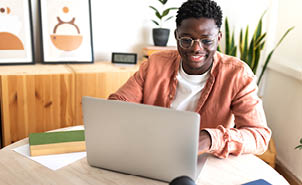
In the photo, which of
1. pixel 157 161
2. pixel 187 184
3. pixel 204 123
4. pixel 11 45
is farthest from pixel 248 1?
pixel 187 184

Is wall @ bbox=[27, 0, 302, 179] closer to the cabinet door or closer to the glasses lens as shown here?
the cabinet door

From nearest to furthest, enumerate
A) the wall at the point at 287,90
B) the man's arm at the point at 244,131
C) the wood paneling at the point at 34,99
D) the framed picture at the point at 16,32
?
the man's arm at the point at 244,131
the wood paneling at the point at 34,99
the framed picture at the point at 16,32
the wall at the point at 287,90

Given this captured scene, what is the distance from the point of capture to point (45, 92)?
2256 mm

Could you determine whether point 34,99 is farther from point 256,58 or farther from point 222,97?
point 256,58

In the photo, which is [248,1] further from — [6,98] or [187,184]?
[187,184]

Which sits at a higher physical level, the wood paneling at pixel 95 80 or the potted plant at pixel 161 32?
the potted plant at pixel 161 32

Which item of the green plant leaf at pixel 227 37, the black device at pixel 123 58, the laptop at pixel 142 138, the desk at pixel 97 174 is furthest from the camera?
the green plant leaf at pixel 227 37

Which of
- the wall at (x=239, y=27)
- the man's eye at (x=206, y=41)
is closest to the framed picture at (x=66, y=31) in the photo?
the wall at (x=239, y=27)

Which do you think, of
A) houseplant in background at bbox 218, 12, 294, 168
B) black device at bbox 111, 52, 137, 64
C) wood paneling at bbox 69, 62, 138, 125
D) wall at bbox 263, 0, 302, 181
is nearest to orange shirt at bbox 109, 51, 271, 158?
wood paneling at bbox 69, 62, 138, 125

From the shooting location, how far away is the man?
4.45ft

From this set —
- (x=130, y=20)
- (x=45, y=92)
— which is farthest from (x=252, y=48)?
(x=45, y=92)

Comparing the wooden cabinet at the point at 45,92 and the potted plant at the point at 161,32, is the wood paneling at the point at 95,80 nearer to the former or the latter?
the wooden cabinet at the point at 45,92

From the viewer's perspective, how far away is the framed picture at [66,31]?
2436 millimetres

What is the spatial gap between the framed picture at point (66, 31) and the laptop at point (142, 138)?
1485mm
